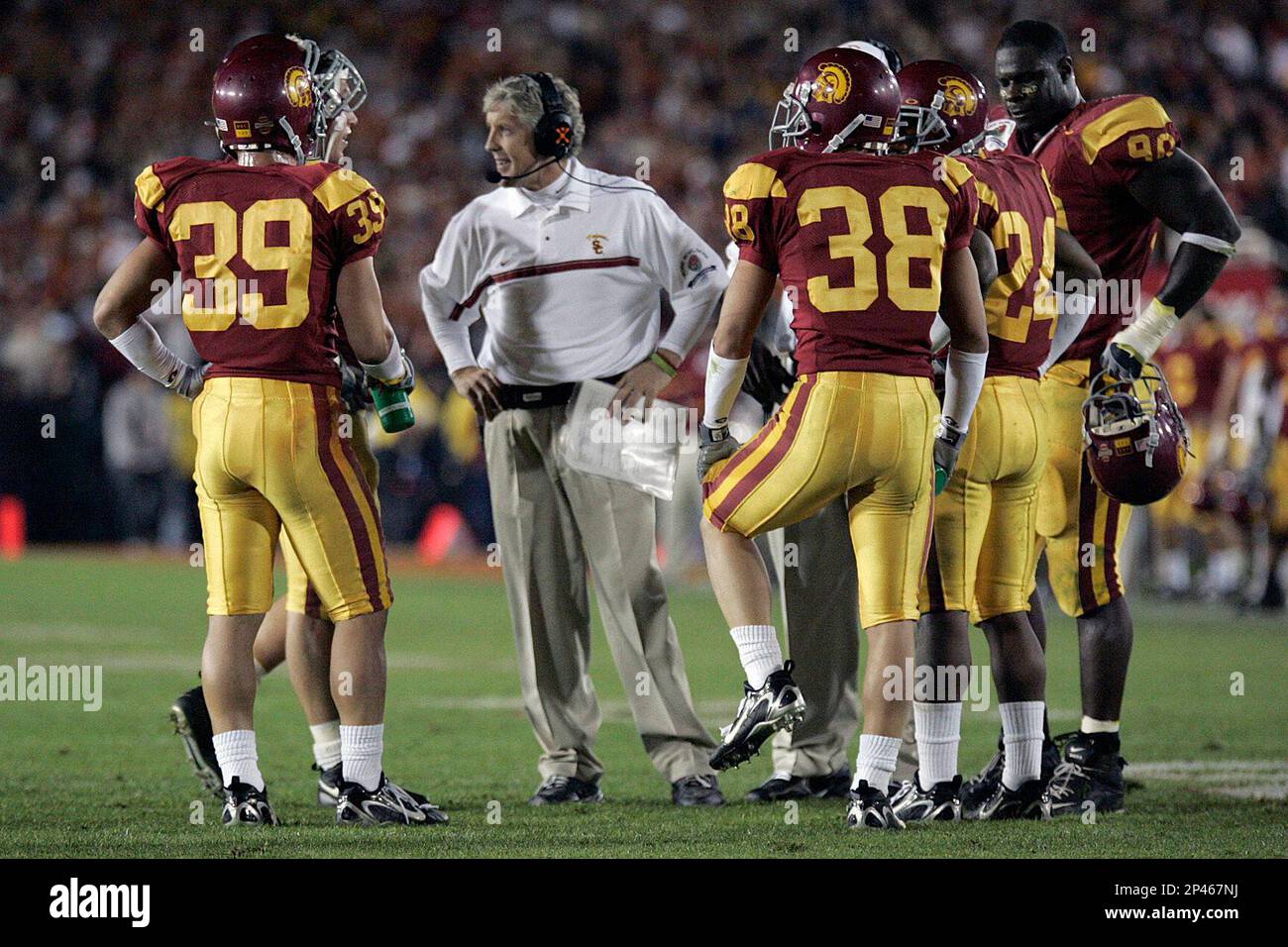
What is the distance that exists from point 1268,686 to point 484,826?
4164 mm

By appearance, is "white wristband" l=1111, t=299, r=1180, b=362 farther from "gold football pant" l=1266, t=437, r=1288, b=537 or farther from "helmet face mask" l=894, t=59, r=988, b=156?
"gold football pant" l=1266, t=437, r=1288, b=537

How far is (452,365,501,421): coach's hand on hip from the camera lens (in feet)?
16.3

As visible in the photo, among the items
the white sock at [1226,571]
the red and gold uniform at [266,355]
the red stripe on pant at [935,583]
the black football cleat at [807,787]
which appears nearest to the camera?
the red and gold uniform at [266,355]

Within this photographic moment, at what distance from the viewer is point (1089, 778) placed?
4602 mm

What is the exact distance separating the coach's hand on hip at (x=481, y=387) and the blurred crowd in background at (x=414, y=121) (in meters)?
9.63

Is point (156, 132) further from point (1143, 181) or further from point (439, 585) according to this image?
point (1143, 181)

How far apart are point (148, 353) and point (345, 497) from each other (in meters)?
0.65

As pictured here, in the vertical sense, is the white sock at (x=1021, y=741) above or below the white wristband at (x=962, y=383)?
below

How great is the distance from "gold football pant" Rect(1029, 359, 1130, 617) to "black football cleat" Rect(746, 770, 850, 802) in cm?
79

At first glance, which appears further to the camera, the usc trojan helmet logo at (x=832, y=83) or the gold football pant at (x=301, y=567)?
the gold football pant at (x=301, y=567)

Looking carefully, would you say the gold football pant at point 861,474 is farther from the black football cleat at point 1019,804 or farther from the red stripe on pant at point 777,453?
the black football cleat at point 1019,804

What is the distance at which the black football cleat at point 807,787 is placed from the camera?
16.0 feet

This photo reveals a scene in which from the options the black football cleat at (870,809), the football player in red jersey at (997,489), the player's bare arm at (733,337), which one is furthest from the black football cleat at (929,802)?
the player's bare arm at (733,337)

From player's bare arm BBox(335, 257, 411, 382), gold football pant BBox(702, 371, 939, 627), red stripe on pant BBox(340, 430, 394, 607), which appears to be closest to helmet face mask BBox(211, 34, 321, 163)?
player's bare arm BBox(335, 257, 411, 382)
